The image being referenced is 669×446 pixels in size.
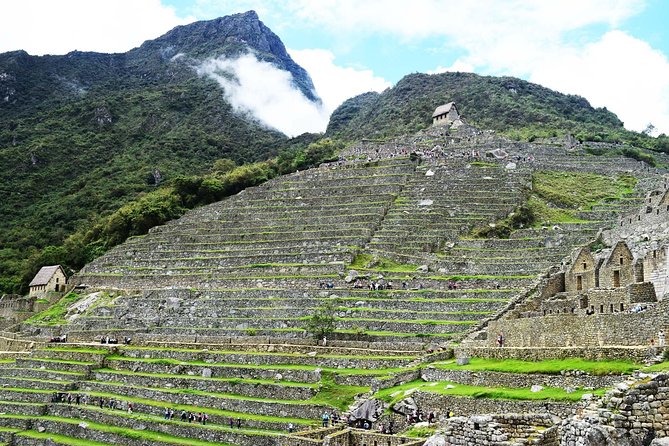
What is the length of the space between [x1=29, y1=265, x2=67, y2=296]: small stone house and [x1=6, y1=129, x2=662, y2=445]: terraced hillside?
2.95 metres

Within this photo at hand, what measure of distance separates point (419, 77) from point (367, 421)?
92.4 m

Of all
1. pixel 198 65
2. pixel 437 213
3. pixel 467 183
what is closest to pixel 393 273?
pixel 437 213

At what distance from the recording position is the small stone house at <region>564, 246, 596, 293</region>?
2839 cm

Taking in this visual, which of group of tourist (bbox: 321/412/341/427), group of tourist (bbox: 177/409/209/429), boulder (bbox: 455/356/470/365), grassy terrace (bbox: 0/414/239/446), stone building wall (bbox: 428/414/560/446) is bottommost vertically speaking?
grassy terrace (bbox: 0/414/239/446)

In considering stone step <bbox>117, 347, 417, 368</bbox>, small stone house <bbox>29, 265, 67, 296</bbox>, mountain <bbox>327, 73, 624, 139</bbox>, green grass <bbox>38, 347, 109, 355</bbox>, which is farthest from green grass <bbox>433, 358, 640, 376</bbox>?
mountain <bbox>327, 73, 624, 139</bbox>

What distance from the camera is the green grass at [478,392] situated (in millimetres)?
15523

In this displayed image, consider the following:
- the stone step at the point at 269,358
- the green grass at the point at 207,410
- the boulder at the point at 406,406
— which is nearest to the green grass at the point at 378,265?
the stone step at the point at 269,358

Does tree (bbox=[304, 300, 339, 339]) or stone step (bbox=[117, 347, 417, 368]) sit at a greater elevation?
tree (bbox=[304, 300, 339, 339])

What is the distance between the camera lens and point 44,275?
51.4m

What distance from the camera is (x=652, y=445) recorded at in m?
7.01

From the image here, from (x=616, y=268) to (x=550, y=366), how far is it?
9.91m

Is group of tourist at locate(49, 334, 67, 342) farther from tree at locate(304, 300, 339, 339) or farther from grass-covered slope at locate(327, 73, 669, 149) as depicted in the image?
grass-covered slope at locate(327, 73, 669, 149)

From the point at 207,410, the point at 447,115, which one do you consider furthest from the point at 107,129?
the point at 207,410

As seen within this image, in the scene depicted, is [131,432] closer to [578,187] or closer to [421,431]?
[421,431]
